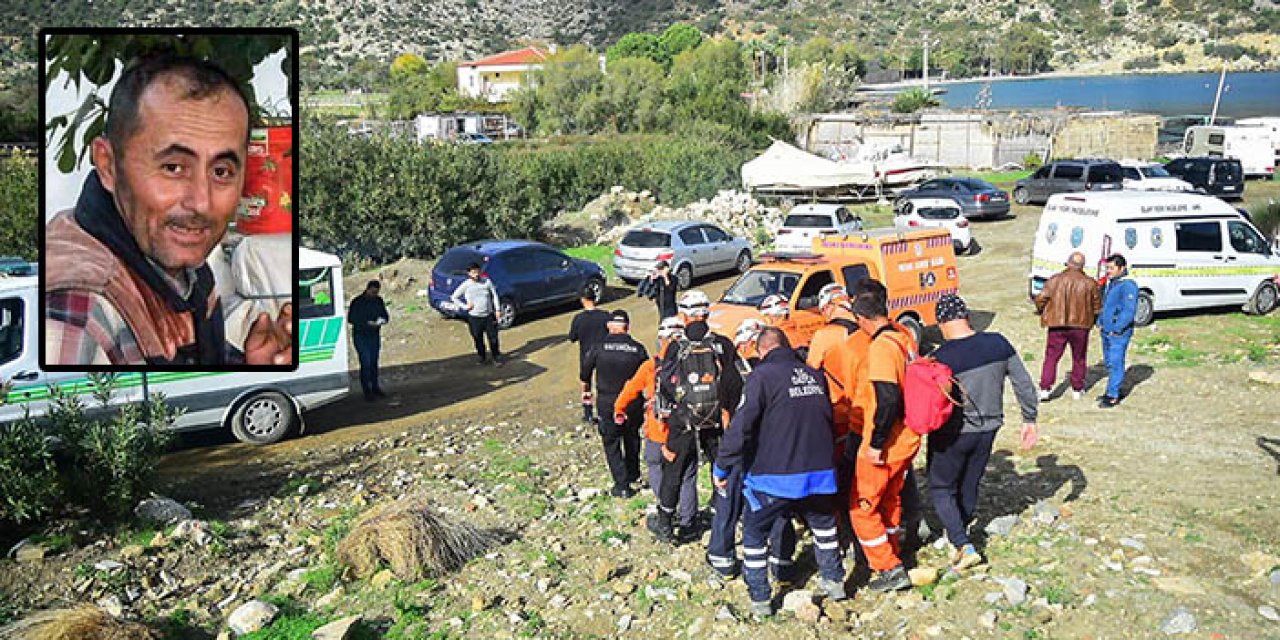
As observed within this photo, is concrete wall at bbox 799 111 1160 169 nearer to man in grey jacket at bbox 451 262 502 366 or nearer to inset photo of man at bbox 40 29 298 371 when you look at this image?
man in grey jacket at bbox 451 262 502 366

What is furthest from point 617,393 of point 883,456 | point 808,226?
point 808,226

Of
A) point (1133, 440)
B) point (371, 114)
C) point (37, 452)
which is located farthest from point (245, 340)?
point (371, 114)

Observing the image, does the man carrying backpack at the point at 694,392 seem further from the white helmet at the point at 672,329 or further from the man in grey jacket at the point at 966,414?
the man in grey jacket at the point at 966,414

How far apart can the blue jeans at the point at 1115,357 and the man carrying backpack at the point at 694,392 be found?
6359 millimetres

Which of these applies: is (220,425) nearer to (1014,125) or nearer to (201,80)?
(201,80)

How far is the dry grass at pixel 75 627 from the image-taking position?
20.4ft

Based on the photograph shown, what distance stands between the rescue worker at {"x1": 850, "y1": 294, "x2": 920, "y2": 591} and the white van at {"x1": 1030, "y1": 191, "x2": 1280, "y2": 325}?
33.5 ft

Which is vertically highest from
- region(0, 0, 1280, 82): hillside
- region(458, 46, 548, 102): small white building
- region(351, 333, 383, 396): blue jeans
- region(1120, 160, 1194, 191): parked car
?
region(0, 0, 1280, 82): hillside

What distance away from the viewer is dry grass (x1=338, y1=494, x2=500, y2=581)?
760cm

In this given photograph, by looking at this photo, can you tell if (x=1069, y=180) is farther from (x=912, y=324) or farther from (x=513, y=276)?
(x=513, y=276)

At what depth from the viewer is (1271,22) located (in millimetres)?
172250

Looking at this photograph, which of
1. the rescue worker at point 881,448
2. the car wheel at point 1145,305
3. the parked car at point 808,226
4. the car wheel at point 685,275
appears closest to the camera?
the rescue worker at point 881,448

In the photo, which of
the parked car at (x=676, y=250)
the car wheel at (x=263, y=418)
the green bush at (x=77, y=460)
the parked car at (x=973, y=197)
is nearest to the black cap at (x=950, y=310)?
the green bush at (x=77, y=460)

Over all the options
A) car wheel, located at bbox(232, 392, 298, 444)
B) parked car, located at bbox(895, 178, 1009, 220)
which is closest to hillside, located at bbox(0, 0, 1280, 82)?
parked car, located at bbox(895, 178, 1009, 220)
